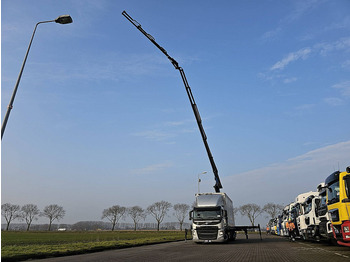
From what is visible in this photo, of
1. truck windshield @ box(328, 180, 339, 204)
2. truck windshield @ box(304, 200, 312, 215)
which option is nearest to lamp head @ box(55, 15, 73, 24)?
truck windshield @ box(328, 180, 339, 204)

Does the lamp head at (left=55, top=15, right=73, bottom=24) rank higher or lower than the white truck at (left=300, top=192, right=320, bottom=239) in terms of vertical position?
higher

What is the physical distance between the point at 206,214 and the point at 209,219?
1.57 ft

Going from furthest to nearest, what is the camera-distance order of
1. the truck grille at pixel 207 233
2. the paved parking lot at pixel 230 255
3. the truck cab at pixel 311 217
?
1. the truck grille at pixel 207 233
2. the truck cab at pixel 311 217
3. the paved parking lot at pixel 230 255

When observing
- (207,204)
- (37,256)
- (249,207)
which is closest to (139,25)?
(207,204)

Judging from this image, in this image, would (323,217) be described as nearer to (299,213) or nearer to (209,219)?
(299,213)

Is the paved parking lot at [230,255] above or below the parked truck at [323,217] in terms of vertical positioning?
A: below

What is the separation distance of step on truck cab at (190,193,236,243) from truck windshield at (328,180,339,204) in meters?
11.2

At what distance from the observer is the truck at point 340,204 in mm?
10461

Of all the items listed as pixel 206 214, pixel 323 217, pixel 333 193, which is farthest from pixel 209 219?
pixel 333 193

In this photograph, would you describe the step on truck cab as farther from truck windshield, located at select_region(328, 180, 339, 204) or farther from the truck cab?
truck windshield, located at select_region(328, 180, 339, 204)

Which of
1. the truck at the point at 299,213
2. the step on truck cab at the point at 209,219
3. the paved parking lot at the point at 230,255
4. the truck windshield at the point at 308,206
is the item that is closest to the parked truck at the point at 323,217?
the paved parking lot at the point at 230,255

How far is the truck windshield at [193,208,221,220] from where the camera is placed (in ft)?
75.0

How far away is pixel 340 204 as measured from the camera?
1106cm

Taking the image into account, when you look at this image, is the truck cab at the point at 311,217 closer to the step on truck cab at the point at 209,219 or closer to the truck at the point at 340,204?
the truck at the point at 340,204
